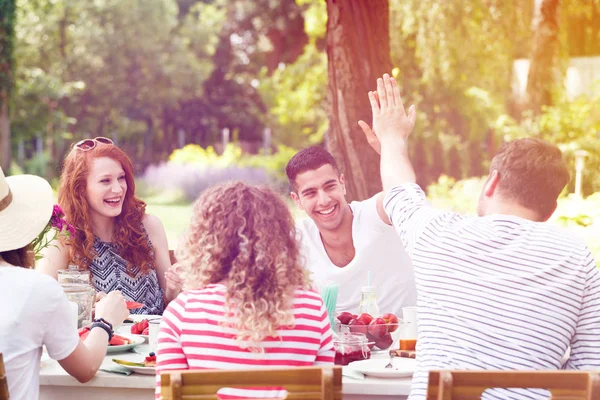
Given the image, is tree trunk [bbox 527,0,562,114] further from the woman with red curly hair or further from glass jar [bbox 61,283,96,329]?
glass jar [bbox 61,283,96,329]

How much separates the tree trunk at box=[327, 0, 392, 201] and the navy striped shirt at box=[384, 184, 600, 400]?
339 centimetres

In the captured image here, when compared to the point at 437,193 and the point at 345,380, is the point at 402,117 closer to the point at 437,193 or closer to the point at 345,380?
the point at 345,380

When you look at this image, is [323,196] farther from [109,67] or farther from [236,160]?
[109,67]

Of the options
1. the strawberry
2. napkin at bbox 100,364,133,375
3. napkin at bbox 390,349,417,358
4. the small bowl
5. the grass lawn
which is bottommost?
the grass lawn

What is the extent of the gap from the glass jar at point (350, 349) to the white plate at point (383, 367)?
0.22ft

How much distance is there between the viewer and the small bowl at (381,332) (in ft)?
9.26

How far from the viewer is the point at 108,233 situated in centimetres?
424

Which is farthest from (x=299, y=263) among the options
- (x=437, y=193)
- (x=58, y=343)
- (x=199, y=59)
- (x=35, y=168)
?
(x=199, y=59)

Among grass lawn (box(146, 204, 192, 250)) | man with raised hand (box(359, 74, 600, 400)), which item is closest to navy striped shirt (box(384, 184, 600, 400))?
man with raised hand (box(359, 74, 600, 400))

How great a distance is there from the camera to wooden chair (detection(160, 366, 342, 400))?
1.94m

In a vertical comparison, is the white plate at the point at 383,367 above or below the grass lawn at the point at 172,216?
above

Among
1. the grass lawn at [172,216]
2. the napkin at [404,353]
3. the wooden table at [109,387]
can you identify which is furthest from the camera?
the grass lawn at [172,216]

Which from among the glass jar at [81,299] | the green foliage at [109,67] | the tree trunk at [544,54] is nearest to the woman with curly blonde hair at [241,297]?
the glass jar at [81,299]

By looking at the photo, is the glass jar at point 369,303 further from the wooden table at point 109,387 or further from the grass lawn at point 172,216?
the grass lawn at point 172,216
